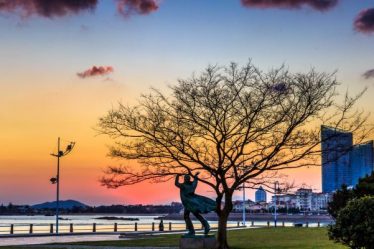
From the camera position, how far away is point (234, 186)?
31625 mm

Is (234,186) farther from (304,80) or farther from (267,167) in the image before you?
(304,80)

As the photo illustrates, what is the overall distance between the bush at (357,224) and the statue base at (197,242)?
978 centimetres

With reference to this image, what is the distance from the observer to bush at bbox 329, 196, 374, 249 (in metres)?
20.5

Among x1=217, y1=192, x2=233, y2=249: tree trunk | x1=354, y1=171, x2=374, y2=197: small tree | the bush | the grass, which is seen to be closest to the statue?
x1=217, y1=192, x2=233, y2=249: tree trunk

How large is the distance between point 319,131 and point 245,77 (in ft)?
15.2

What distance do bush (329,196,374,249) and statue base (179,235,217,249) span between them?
9783 mm

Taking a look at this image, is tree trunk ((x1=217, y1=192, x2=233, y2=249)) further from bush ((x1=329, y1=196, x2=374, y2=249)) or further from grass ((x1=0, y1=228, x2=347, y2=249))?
bush ((x1=329, y1=196, x2=374, y2=249))

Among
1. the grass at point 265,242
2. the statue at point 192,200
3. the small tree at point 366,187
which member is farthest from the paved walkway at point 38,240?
the small tree at point 366,187

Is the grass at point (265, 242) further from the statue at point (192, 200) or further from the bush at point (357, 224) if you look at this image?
the bush at point (357, 224)

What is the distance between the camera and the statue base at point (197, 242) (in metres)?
30.1

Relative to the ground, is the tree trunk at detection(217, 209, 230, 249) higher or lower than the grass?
higher

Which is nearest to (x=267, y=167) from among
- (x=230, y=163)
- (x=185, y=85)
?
(x=230, y=163)

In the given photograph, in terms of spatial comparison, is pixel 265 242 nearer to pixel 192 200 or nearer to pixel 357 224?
pixel 192 200

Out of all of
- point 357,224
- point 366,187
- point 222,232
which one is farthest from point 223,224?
point 366,187
